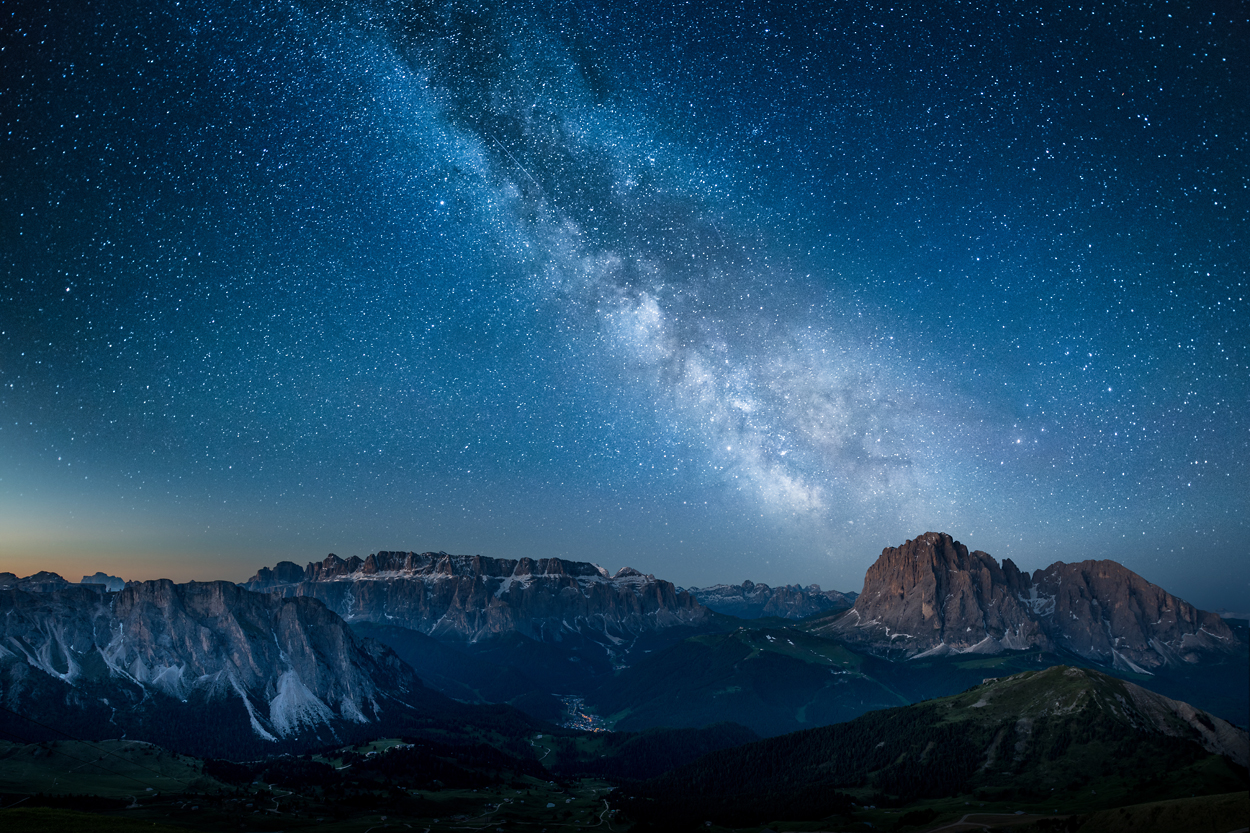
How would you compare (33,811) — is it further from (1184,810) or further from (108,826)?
(1184,810)

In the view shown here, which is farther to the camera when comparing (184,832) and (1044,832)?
(1044,832)

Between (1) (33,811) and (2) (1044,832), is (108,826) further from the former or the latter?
(2) (1044,832)

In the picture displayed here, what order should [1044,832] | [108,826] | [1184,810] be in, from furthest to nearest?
1. [1044,832]
2. [1184,810]
3. [108,826]

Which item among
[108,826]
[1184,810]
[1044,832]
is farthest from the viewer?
[1044,832]

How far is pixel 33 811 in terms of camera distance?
16925 centimetres

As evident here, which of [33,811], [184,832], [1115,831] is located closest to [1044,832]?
[1115,831]

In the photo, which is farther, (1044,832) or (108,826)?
(1044,832)

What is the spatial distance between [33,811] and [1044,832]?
244713mm

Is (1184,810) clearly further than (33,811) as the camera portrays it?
Yes

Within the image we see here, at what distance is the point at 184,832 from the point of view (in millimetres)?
167750

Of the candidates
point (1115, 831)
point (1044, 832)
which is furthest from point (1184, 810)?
point (1044, 832)

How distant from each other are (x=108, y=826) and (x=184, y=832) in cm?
1488

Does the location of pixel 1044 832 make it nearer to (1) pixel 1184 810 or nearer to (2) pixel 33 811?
(1) pixel 1184 810

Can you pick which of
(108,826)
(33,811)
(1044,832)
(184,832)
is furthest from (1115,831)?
(33,811)
